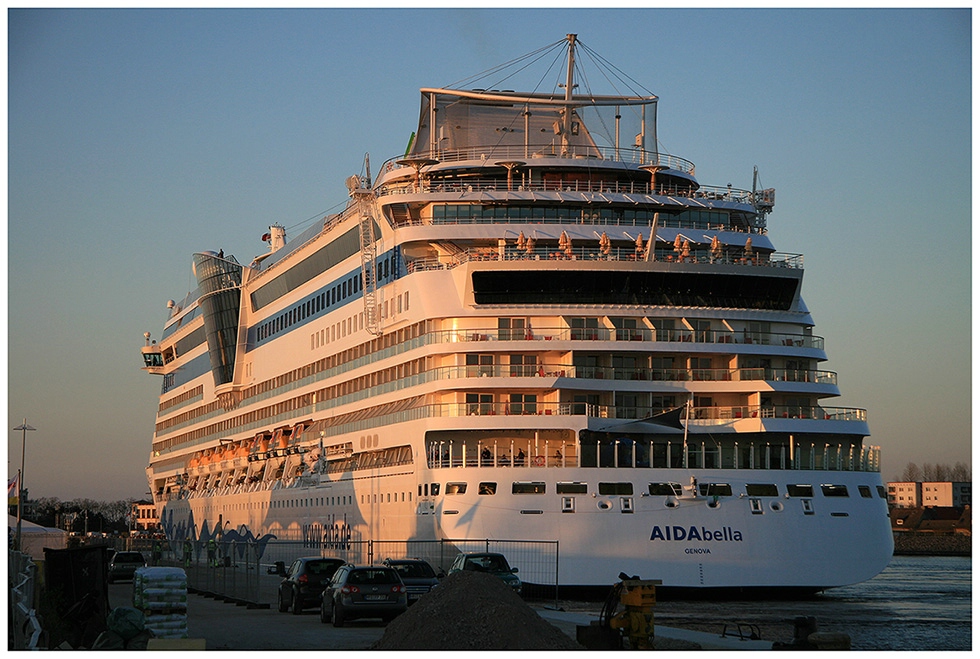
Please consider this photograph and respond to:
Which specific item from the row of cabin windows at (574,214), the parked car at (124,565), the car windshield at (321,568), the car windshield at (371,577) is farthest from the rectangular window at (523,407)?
the parked car at (124,565)

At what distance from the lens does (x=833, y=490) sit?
38.8m

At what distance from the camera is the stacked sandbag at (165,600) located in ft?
79.2

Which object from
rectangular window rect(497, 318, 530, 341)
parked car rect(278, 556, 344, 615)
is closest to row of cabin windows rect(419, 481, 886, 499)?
rectangular window rect(497, 318, 530, 341)

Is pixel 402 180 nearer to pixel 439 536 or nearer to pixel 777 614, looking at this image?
pixel 439 536

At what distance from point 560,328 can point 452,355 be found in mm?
3181

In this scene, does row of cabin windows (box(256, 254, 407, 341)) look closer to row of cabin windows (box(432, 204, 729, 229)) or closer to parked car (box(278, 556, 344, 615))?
row of cabin windows (box(432, 204, 729, 229))

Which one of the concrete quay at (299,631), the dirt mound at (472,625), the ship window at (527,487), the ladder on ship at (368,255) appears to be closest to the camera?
the dirt mound at (472,625)

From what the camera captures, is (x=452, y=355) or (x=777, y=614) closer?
(x=777, y=614)

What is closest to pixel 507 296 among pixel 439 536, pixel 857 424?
pixel 439 536

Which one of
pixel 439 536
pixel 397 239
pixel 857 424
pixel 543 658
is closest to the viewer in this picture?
pixel 543 658

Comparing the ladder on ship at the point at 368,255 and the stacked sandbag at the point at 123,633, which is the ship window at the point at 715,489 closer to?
the ladder on ship at the point at 368,255

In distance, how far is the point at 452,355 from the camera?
41469 mm

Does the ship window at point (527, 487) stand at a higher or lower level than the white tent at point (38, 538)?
higher

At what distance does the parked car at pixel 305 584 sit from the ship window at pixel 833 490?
534 inches
